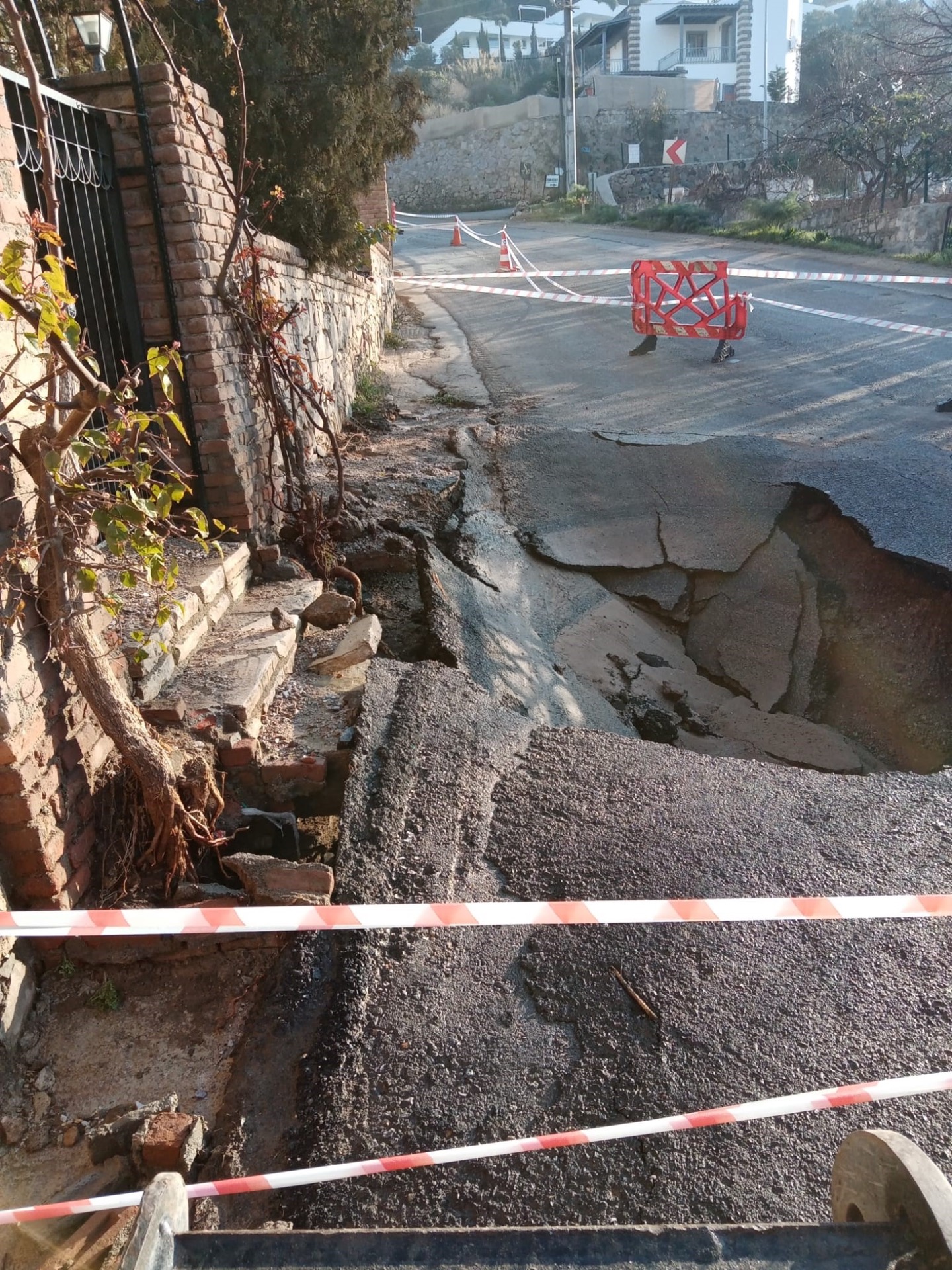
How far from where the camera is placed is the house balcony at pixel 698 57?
58219 millimetres

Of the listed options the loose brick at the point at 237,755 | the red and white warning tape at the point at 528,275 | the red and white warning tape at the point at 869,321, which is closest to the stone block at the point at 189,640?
the loose brick at the point at 237,755

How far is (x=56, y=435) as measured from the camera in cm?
261

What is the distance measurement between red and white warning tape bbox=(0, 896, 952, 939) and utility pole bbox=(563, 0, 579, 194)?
3806 cm

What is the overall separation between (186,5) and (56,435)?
5392mm

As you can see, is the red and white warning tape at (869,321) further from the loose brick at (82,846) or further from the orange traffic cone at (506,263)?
the loose brick at (82,846)

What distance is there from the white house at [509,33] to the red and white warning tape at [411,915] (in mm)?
73212

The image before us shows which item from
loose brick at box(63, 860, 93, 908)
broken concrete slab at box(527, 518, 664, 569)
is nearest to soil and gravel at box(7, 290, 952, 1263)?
loose brick at box(63, 860, 93, 908)

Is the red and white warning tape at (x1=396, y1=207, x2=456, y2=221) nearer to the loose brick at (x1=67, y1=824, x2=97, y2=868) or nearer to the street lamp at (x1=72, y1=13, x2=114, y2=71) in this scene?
the street lamp at (x1=72, y1=13, x2=114, y2=71)

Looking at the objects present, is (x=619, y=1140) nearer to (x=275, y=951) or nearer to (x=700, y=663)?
(x=275, y=951)

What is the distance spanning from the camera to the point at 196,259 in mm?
4426

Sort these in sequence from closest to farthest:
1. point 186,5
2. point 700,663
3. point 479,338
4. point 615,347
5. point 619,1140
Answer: point 619,1140 → point 700,663 → point 186,5 → point 615,347 → point 479,338

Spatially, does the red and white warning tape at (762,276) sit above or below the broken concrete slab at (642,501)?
above

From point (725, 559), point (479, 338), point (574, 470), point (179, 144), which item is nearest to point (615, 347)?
point (479, 338)

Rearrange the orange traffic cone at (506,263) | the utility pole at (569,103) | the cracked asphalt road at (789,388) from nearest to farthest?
the cracked asphalt road at (789,388) → the orange traffic cone at (506,263) → the utility pole at (569,103)
